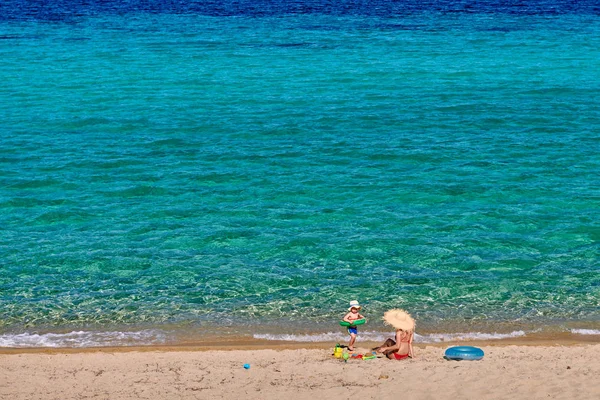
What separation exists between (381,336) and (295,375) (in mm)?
3139

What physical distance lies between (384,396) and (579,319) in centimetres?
675

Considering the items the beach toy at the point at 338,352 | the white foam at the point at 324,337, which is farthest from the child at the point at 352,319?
the white foam at the point at 324,337

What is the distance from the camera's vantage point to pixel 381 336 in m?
19.4

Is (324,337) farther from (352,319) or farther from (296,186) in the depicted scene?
(296,186)

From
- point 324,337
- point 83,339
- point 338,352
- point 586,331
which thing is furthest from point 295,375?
point 586,331

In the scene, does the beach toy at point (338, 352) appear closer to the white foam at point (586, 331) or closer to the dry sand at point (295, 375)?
the dry sand at point (295, 375)

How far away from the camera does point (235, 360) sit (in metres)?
17.9

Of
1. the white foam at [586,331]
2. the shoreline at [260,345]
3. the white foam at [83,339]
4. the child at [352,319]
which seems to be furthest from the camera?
the white foam at [586,331]

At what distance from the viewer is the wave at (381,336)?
19.3 meters

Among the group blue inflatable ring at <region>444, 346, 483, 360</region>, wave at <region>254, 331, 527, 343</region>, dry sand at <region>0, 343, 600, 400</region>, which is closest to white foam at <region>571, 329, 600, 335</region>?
dry sand at <region>0, 343, 600, 400</region>

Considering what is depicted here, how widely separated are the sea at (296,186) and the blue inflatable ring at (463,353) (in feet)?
5.38

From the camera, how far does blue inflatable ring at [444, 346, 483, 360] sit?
1744 centimetres

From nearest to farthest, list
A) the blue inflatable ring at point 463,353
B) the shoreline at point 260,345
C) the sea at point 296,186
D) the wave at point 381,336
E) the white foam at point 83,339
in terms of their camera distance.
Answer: the blue inflatable ring at point 463,353 < the shoreline at point 260,345 < the white foam at point 83,339 < the wave at point 381,336 < the sea at point 296,186

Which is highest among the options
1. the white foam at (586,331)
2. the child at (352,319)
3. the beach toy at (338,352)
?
the white foam at (586,331)
